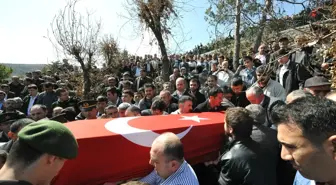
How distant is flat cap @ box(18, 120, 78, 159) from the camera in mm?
1394

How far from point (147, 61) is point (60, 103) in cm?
639

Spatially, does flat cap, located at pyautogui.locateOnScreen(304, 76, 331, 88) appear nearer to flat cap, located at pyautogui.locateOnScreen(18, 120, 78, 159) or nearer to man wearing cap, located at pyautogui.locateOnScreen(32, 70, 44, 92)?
flat cap, located at pyautogui.locateOnScreen(18, 120, 78, 159)

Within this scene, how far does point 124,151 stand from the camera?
247cm

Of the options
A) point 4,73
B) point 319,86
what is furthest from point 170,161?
point 4,73

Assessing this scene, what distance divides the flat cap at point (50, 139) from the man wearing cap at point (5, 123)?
3.02 m

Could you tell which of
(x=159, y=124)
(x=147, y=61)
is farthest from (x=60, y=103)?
(x=147, y=61)

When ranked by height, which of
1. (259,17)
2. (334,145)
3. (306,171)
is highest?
(259,17)

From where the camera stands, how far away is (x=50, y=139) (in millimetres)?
1421

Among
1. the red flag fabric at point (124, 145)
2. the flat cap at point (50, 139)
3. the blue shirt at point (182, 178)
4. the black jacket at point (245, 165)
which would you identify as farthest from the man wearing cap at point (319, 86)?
the flat cap at point (50, 139)

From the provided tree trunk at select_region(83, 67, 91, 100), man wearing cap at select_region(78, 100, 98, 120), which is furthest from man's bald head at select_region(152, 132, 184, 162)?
tree trunk at select_region(83, 67, 91, 100)

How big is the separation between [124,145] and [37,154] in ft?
3.70

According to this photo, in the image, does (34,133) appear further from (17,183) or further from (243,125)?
(243,125)

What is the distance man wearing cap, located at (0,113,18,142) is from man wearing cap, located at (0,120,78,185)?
3.03 meters

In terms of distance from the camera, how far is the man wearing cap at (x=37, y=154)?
52.5 inches
